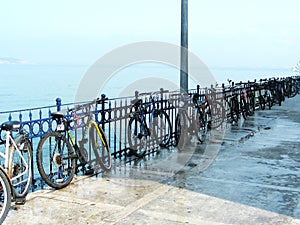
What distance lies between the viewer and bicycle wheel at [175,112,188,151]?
24.9 feet

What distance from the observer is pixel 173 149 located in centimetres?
759

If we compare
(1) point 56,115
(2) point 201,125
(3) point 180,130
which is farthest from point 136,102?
(2) point 201,125

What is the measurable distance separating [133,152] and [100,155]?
0.94 metres

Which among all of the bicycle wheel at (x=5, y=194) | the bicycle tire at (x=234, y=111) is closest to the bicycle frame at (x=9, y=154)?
the bicycle wheel at (x=5, y=194)

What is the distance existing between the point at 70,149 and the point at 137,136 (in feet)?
5.98

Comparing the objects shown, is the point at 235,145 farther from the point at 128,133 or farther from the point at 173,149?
the point at 128,133

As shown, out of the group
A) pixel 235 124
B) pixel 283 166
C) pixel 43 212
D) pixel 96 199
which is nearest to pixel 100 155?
pixel 96 199

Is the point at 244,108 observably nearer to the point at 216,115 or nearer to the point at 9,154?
the point at 216,115

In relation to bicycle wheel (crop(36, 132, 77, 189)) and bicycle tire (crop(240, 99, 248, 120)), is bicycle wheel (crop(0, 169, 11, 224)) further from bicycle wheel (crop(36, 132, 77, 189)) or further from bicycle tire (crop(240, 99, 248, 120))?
bicycle tire (crop(240, 99, 248, 120))

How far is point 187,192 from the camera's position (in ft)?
16.2

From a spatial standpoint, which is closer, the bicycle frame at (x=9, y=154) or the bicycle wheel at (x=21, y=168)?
the bicycle frame at (x=9, y=154)

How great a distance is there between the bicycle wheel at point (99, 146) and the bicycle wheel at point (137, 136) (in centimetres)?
82

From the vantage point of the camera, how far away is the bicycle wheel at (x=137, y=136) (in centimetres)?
679

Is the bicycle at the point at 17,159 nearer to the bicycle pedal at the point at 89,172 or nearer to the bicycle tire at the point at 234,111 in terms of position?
the bicycle pedal at the point at 89,172
